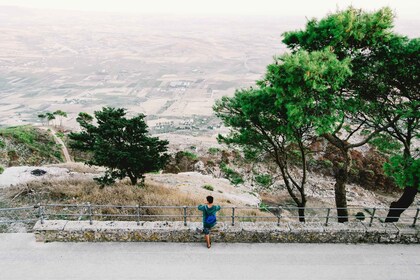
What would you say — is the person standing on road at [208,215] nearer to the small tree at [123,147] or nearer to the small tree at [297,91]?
the small tree at [297,91]

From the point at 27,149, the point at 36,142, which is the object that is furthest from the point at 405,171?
the point at 36,142

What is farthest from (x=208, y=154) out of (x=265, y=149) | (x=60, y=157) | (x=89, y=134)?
(x=265, y=149)

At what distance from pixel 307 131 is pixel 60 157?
101 ft

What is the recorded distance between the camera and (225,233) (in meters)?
9.23

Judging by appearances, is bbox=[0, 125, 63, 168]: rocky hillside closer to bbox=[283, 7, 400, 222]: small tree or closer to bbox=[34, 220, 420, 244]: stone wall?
bbox=[34, 220, 420, 244]: stone wall

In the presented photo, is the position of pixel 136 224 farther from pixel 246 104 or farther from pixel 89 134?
pixel 89 134

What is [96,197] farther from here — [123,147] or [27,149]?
[27,149]

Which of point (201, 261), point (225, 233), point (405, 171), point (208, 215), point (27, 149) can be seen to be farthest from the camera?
point (27, 149)

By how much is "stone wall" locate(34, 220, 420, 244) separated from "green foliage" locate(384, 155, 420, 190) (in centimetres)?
138

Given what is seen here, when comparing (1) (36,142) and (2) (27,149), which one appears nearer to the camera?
(2) (27,149)

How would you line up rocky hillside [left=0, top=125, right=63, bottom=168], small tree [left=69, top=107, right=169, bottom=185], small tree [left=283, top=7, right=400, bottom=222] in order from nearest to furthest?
1. small tree [left=283, top=7, right=400, bottom=222]
2. small tree [left=69, top=107, right=169, bottom=185]
3. rocky hillside [left=0, top=125, right=63, bottom=168]

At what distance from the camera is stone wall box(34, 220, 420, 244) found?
30.1 feet

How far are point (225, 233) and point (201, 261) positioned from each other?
1.14m

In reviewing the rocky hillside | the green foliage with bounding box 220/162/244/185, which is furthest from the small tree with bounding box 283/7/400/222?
the rocky hillside
